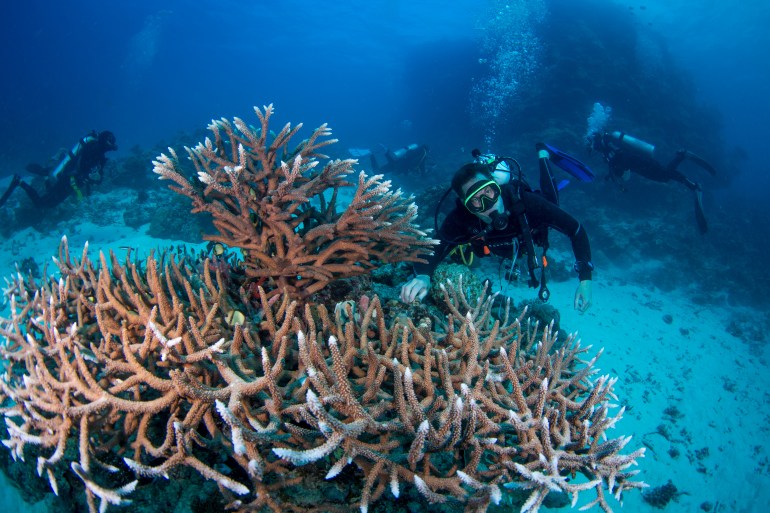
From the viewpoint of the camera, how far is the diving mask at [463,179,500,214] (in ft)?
14.3

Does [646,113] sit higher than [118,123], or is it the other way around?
[118,123]

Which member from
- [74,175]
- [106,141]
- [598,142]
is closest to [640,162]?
[598,142]

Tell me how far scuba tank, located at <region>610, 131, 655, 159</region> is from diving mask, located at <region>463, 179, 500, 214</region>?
12.4 m

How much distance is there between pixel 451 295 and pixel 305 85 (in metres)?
112

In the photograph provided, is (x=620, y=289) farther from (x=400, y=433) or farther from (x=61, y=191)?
(x=61, y=191)

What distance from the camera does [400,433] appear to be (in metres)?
2.28

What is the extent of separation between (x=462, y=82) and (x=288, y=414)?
40.9m

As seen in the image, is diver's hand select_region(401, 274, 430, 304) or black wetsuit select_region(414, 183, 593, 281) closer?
diver's hand select_region(401, 274, 430, 304)

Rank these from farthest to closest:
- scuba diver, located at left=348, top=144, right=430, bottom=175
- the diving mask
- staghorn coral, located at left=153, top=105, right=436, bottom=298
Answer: scuba diver, located at left=348, top=144, right=430, bottom=175 → the diving mask → staghorn coral, located at left=153, top=105, right=436, bottom=298

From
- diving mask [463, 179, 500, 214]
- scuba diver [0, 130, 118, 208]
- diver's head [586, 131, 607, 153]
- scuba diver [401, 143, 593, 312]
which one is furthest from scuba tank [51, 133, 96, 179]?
diver's head [586, 131, 607, 153]

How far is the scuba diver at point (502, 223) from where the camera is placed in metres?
4.47

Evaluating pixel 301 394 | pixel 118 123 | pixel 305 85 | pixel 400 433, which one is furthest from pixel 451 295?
pixel 305 85

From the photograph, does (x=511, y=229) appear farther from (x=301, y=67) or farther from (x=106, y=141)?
(x=301, y=67)

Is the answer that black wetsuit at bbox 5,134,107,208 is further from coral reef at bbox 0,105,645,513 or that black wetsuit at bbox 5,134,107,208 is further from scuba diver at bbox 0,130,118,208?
coral reef at bbox 0,105,645,513
